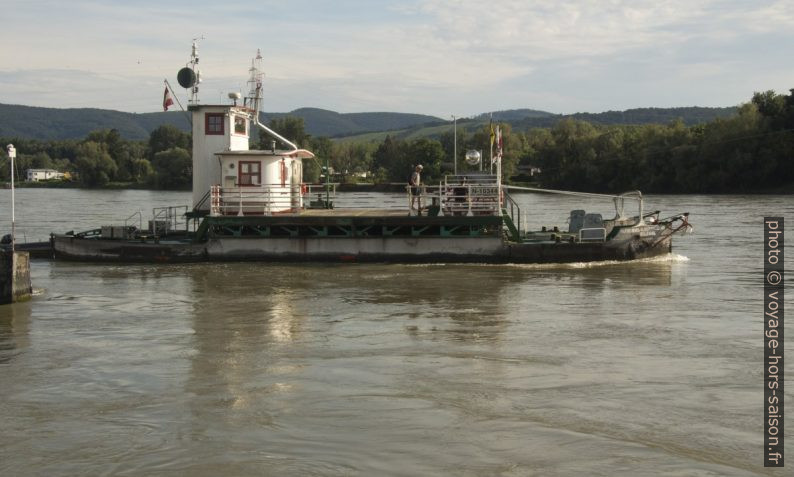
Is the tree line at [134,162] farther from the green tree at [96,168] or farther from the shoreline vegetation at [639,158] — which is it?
the shoreline vegetation at [639,158]

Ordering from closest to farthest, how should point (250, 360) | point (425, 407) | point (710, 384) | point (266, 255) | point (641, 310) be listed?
1. point (425, 407)
2. point (710, 384)
3. point (250, 360)
4. point (641, 310)
5. point (266, 255)

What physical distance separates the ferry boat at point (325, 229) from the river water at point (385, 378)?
313 centimetres

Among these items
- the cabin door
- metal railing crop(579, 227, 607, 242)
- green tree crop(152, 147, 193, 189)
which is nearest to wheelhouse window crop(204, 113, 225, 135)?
the cabin door

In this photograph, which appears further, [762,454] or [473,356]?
[473,356]

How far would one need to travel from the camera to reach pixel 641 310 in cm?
1853

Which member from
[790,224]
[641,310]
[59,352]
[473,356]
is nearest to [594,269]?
[641,310]

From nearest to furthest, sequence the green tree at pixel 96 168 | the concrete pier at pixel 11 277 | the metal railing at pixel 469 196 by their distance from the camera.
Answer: the concrete pier at pixel 11 277 < the metal railing at pixel 469 196 < the green tree at pixel 96 168

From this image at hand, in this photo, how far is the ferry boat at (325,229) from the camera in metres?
26.0

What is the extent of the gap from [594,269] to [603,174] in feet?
240

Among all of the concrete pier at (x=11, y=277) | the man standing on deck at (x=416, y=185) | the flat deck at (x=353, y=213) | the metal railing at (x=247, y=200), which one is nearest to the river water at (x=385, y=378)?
the concrete pier at (x=11, y=277)

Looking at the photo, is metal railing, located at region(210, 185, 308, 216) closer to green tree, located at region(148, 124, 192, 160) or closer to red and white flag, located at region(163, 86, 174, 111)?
red and white flag, located at region(163, 86, 174, 111)

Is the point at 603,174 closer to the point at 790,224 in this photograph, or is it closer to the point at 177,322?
the point at 790,224

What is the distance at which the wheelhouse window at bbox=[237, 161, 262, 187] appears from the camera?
27.4 m

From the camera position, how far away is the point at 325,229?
26656mm
